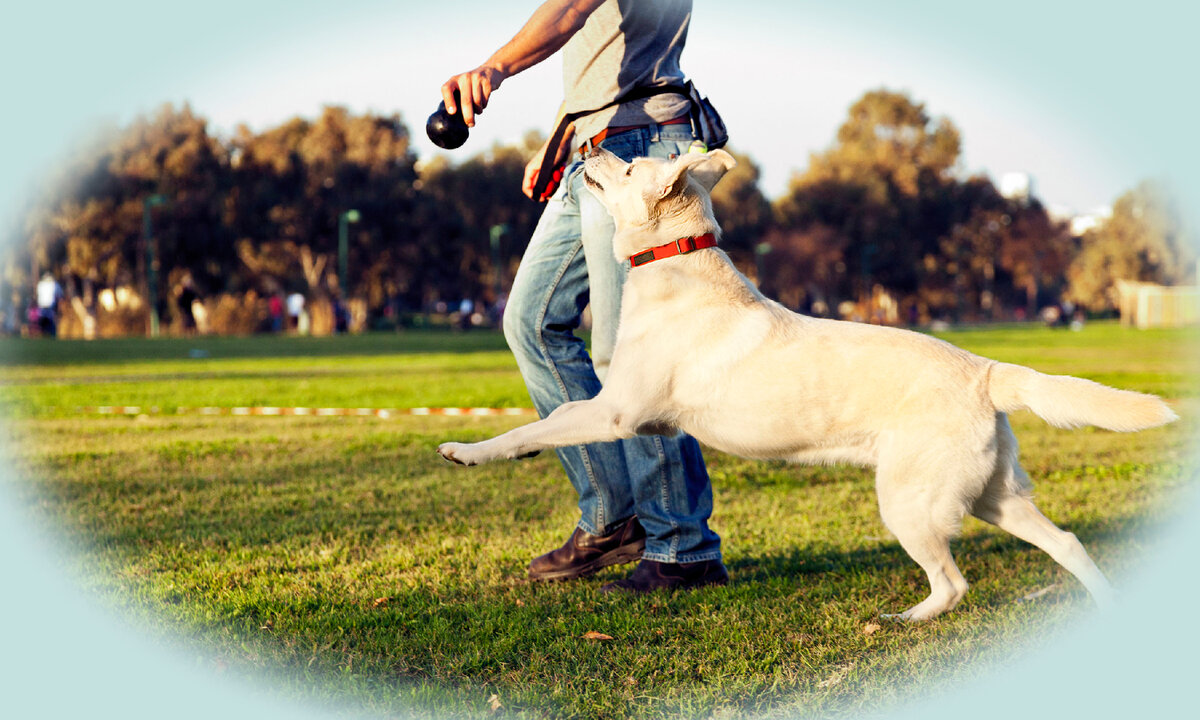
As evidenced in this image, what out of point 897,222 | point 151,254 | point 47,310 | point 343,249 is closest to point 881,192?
point 897,222

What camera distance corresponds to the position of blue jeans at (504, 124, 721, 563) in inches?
167

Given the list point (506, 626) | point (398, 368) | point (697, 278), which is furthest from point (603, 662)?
point (398, 368)

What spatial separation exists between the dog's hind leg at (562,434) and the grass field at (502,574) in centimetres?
63

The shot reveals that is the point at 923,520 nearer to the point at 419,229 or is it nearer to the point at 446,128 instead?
the point at 446,128

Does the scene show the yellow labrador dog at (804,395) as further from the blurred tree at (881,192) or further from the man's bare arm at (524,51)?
the blurred tree at (881,192)

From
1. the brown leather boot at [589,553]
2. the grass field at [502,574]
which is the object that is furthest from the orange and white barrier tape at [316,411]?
the brown leather boot at [589,553]

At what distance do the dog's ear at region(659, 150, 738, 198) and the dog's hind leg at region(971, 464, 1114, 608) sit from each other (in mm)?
1544

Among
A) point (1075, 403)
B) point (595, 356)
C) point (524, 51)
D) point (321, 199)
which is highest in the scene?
point (321, 199)

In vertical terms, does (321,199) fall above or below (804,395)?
above

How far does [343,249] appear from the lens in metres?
52.2

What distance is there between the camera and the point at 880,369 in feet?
11.6

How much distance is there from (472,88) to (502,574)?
2.06m

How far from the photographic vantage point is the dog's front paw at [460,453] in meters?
3.77

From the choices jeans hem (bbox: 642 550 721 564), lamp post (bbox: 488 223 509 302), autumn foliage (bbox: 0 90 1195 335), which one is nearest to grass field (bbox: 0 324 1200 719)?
jeans hem (bbox: 642 550 721 564)
